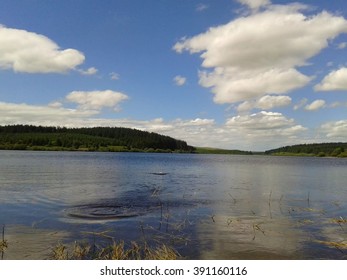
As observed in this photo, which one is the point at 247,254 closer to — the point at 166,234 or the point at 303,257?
the point at 303,257

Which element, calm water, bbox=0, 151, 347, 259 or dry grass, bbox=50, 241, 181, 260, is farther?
calm water, bbox=0, 151, 347, 259

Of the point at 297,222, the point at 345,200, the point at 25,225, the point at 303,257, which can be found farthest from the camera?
the point at 345,200

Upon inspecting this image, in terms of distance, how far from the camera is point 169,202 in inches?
1248

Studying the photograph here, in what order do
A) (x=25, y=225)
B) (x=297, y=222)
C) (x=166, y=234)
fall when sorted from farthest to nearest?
(x=297, y=222) < (x=25, y=225) < (x=166, y=234)

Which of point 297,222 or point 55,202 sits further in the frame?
point 55,202

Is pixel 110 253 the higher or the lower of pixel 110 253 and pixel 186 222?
the higher

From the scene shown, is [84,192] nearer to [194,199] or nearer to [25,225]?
[194,199]

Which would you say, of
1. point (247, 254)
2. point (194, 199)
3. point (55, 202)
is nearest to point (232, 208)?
point (194, 199)

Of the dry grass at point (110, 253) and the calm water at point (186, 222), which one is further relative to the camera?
the calm water at point (186, 222)

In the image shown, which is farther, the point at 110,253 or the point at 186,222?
the point at 186,222

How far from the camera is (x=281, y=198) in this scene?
1385 inches

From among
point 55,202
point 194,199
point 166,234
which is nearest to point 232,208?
point 194,199
